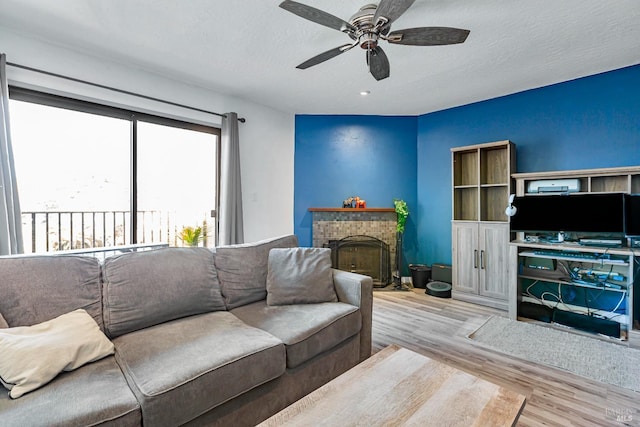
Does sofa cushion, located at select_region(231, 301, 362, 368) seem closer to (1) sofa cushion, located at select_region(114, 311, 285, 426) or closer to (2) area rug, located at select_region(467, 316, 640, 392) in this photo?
(1) sofa cushion, located at select_region(114, 311, 285, 426)

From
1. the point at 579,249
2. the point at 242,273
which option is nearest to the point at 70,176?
the point at 242,273

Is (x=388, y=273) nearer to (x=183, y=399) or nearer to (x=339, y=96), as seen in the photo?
(x=339, y=96)

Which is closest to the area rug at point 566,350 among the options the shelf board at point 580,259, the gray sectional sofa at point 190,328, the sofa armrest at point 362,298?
the shelf board at point 580,259

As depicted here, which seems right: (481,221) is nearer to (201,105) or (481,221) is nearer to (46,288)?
(201,105)

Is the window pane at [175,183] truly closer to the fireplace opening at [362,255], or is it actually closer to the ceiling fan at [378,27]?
the fireplace opening at [362,255]

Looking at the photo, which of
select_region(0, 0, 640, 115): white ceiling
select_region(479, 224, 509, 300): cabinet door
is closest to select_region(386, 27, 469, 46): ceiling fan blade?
select_region(0, 0, 640, 115): white ceiling

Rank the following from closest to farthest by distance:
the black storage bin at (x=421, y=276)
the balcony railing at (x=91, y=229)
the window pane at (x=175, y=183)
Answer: the balcony railing at (x=91, y=229) → the window pane at (x=175, y=183) → the black storage bin at (x=421, y=276)

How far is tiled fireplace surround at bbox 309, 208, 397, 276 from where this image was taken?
459 cm

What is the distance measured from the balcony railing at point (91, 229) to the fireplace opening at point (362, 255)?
2.20 meters

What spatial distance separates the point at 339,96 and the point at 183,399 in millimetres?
3609

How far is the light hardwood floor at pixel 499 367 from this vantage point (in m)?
1.73

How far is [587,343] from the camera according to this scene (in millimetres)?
2609

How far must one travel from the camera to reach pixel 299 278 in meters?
2.28

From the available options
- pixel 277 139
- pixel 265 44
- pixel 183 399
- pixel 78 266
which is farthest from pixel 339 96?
pixel 183 399
